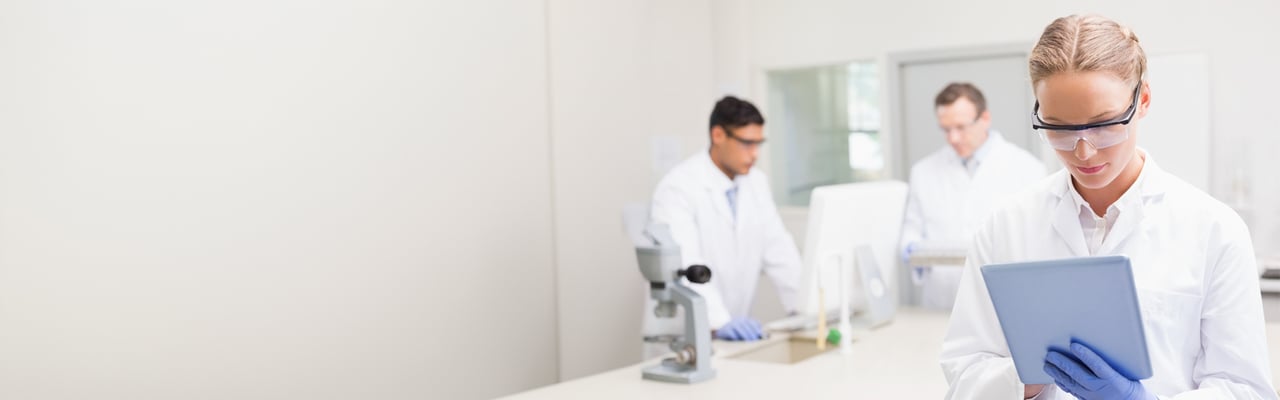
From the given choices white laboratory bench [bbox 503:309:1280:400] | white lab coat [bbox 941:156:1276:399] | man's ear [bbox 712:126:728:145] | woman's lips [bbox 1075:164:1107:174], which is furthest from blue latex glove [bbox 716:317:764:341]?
woman's lips [bbox 1075:164:1107:174]

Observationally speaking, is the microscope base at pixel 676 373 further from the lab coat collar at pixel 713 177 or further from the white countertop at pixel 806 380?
the lab coat collar at pixel 713 177

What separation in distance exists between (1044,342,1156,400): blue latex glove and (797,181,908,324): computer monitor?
1.70 meters

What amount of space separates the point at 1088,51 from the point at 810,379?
4.62 feet

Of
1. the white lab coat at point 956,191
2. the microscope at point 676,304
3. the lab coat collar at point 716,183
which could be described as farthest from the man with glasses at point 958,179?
the microscope at point 676,304

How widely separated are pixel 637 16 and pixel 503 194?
3.91 ft

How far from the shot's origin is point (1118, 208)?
152 centimetres

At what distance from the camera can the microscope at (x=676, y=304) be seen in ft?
8.72

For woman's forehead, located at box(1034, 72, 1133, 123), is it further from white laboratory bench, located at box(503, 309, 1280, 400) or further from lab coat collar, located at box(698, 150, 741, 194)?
lab coat collar, located at box(698, 150, 741, 194)

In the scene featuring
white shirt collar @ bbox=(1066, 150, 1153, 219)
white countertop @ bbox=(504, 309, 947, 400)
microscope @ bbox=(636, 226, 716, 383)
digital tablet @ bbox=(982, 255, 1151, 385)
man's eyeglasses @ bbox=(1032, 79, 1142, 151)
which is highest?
man's eyeglasses @ bbox=(1032, 79, 1142, 151)

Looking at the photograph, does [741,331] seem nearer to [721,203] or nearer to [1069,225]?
[721,203]

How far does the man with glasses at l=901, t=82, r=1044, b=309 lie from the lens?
4.21 m

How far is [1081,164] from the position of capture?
→ 1.45 meters

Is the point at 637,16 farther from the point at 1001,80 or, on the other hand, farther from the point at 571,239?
the point at 1001,80

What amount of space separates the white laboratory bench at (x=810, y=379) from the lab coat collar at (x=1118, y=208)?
0.94 meters
